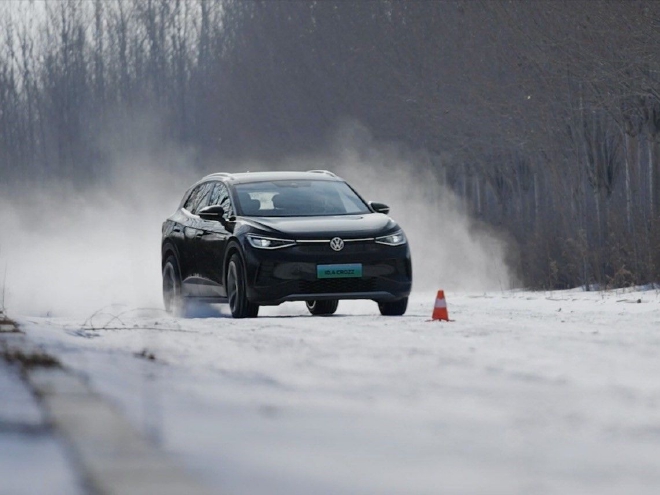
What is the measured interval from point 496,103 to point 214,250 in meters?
18.6

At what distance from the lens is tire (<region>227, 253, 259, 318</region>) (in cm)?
1463

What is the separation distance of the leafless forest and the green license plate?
6.57 m

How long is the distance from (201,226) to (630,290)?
6438 mm

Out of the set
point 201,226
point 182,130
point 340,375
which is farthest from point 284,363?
point 182,130

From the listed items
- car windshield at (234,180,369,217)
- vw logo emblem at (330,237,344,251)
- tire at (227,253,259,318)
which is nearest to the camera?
vw logo emblem at (330,237,344,251)

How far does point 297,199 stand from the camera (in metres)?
15.8

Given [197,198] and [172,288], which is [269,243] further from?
[197,198]

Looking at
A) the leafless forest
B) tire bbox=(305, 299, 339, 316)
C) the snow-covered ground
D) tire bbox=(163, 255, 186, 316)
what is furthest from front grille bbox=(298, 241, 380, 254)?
the leafless forest

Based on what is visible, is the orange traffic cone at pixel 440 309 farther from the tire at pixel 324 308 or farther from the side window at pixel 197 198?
the side window at pixel 197 198

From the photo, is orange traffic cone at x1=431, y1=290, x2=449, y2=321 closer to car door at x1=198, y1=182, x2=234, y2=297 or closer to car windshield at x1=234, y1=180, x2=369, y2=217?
car windshield at x1=234, y1=180, x2=369, y2=217

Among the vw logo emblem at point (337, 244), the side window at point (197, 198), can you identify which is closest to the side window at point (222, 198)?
the side window at point (197, 198)

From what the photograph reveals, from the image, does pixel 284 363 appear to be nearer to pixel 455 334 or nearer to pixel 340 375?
pixel 340 375

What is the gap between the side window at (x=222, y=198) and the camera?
15797 millimetres

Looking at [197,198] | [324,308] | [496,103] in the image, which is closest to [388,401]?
[324,308]
